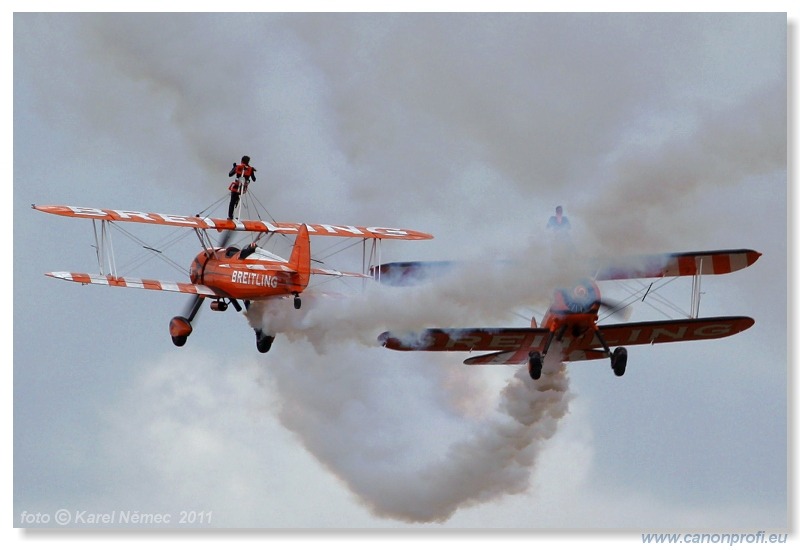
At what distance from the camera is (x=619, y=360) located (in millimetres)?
34906

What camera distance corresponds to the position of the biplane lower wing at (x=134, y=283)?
37.3 m

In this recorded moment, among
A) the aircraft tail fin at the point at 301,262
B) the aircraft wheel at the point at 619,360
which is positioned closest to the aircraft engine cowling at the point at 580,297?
the aircraft wheel at the point at 619,360

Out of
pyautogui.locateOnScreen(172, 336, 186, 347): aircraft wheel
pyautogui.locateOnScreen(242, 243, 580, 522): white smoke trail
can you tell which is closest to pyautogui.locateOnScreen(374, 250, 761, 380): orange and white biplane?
pyautogui.locateOnScreen(242, 243, 580, 522): white smoke trail

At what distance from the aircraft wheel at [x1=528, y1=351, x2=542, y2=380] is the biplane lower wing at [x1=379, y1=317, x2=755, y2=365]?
47 centimetres

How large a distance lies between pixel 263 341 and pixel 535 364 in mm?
4450

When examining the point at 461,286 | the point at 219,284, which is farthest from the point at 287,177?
the point at 461,286

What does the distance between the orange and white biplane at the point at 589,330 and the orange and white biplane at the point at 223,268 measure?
184 centimetres

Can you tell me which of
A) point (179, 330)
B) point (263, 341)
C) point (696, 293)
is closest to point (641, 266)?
point (696, 293)

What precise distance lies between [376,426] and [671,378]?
434 centimetres

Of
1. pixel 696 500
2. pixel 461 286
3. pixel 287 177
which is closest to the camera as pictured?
pixel 461 286

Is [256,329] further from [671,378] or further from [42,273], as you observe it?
[671,378]

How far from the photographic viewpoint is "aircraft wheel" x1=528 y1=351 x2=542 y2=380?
3544cm

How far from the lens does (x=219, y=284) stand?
37.9 m

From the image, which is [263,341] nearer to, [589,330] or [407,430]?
[407,430]
